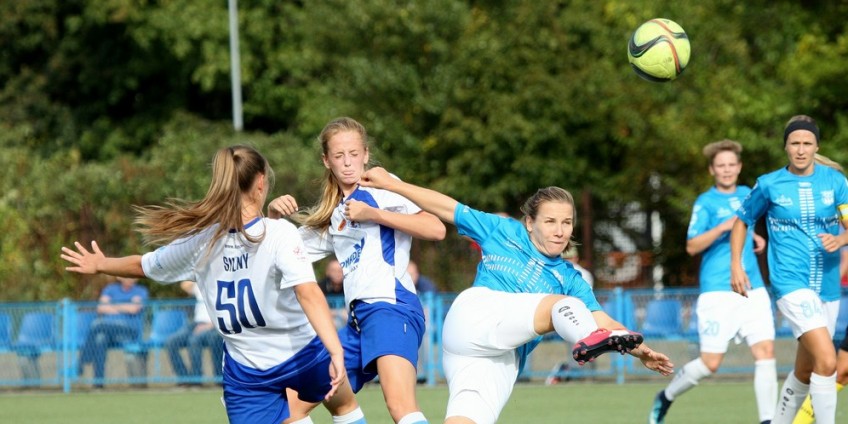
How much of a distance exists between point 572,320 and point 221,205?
5.41ft

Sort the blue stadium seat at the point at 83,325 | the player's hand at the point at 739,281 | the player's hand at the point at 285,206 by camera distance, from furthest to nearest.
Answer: the blue stadium seat at the point at 83,325 < the player's hand at the point at 739,281 < the player's hand at the point at 285,206

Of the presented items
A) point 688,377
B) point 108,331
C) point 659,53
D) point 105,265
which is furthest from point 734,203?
point 108,331

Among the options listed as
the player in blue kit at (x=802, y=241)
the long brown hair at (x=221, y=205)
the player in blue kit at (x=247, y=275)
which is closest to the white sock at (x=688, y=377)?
the player in blue kit at (x=802, y=241)

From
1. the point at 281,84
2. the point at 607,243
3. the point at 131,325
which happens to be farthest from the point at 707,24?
the point at 281,84

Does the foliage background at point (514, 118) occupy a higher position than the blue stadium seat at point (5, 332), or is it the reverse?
the foliage background at point (514, 118)

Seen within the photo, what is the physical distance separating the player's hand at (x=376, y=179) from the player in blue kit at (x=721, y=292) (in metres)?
4.19

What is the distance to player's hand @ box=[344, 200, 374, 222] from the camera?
20.8 feet

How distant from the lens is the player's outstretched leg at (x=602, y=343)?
520 centimetres

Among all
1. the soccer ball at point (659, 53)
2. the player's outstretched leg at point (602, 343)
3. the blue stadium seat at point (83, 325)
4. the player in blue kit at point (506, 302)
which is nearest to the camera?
the player's outstretched leg at point (602, 343)

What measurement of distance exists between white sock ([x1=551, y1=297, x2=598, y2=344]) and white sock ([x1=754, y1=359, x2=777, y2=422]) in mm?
4338

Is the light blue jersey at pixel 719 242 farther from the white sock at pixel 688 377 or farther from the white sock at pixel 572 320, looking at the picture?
the white sock at pixel 572 320

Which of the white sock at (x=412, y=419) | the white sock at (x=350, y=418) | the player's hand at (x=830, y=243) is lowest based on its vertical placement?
the white sock at (x=350, y=418)

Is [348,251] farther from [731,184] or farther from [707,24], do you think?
[707,24]

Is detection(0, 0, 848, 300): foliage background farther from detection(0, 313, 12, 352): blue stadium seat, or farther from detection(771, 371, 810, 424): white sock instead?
detection(771, 371, 810, 424): white sock
